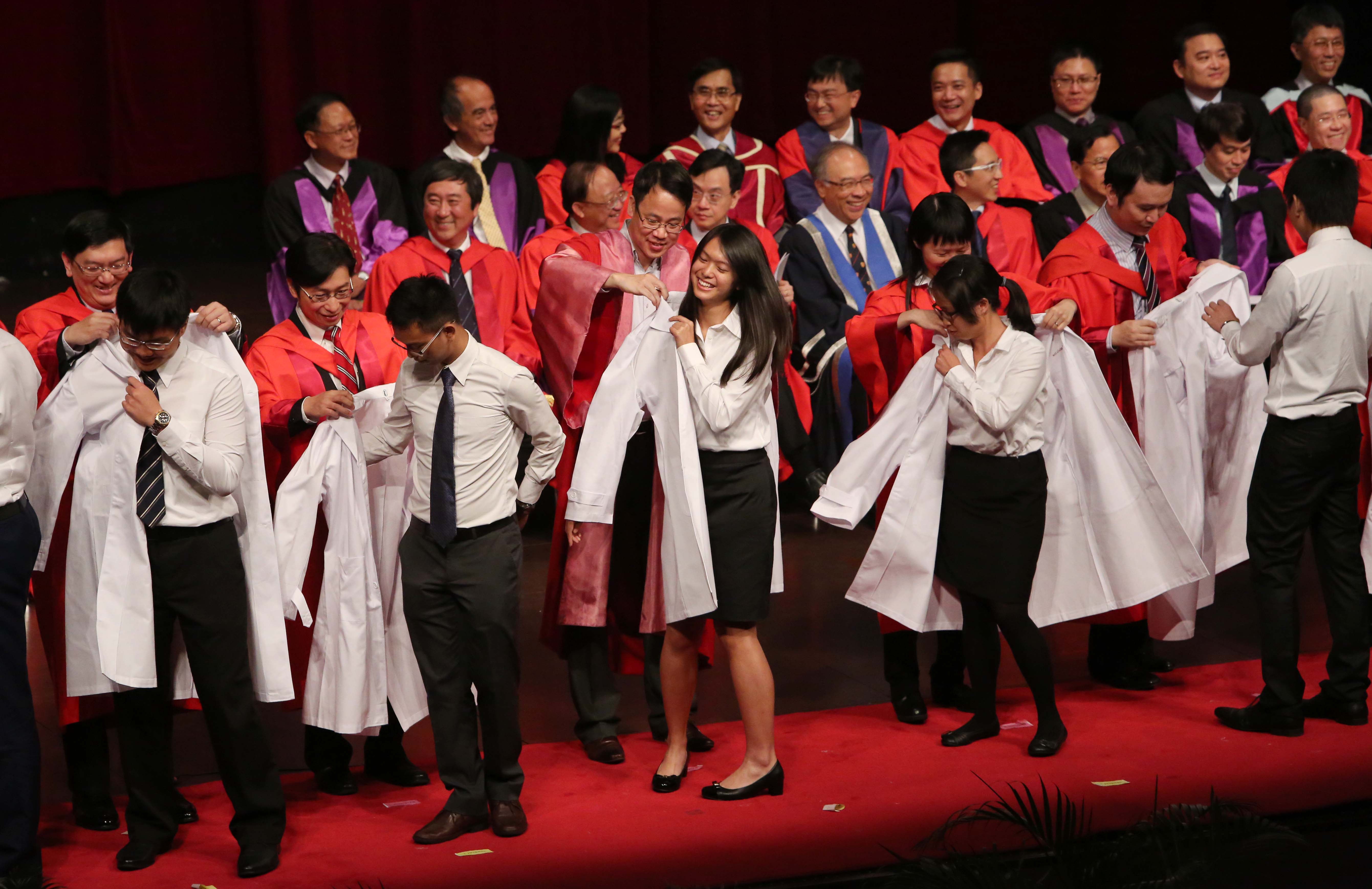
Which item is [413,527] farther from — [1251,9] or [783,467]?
[1251,9]

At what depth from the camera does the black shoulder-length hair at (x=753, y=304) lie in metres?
3.44

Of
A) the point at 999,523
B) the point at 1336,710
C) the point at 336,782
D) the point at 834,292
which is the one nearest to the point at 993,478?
the point at 999,523

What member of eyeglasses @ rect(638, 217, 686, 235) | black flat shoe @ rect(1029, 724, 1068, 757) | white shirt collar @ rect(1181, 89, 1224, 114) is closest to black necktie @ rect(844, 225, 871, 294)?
eyeglasses @ rect(638, 217, 686, 235)

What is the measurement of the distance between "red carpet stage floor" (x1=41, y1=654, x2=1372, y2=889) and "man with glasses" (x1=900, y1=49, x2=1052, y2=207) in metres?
2.92

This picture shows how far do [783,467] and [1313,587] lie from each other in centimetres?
198

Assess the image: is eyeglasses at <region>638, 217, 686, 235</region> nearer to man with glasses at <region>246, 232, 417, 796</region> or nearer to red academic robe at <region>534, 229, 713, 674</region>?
red academic robe at <region>534, 229, 713, 674</region>

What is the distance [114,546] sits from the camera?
3.19 m

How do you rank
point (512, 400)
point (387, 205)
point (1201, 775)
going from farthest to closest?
point (387, 205) → point (1201, 775) → point (512, 400)

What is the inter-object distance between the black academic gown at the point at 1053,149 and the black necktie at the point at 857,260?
123cm

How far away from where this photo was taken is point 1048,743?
3.75 meters

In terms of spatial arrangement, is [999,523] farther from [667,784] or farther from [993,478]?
[667,784]

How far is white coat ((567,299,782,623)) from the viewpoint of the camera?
3.49m

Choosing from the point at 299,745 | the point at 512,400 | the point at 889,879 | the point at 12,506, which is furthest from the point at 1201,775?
the point at 12,506

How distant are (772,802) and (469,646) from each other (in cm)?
83
